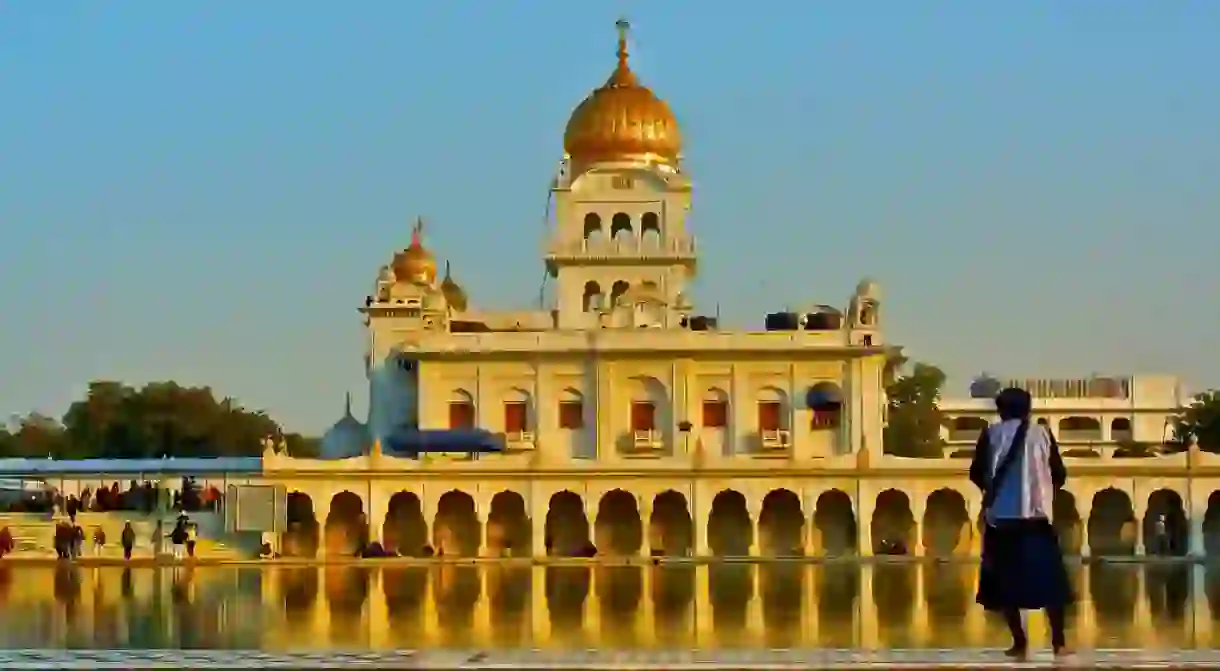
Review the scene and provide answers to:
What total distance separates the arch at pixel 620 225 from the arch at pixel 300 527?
42.9 ft

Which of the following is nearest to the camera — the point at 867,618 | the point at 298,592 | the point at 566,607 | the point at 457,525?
the point at 867,618

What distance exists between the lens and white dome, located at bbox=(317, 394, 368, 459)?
5650 centimetres

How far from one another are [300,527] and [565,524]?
243 inches

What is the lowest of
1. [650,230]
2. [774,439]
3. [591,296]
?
[774,439]

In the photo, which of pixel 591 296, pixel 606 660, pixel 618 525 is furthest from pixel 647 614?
pixel 591 296

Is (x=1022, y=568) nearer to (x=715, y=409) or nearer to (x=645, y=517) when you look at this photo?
(x=645, y=517)

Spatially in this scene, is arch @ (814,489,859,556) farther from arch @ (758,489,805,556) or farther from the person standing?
the person standing

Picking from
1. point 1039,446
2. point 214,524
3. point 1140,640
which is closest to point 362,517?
point 214,524

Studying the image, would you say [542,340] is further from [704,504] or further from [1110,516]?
[1110,516]

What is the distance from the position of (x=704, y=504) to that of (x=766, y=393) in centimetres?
626

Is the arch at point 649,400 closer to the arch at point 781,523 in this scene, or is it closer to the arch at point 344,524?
the arch at point 781,523

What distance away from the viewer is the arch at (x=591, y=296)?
184 feet

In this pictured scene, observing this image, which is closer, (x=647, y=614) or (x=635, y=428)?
(x=647, y=614)

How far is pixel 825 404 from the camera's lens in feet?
170
